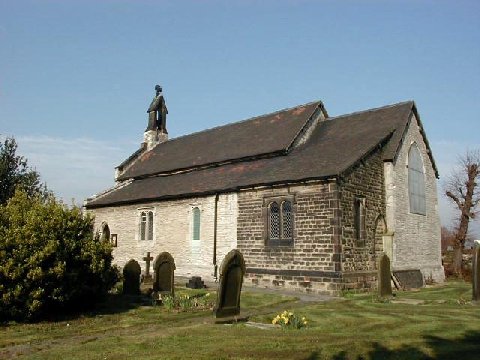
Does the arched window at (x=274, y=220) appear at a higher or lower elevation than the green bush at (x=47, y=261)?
higher

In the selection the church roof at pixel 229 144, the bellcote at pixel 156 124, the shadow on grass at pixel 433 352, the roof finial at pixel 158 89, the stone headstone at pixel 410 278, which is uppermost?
the roof finial at pixel 158 89

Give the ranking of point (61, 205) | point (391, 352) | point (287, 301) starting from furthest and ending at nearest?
1. point (287, 301)
2. point (61, 205)
3. point (391, 352)

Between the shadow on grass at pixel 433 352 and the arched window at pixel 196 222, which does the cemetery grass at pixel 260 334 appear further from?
the arched window at pixel 196 222

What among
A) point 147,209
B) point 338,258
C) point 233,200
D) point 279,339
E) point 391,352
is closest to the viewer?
point 391,352

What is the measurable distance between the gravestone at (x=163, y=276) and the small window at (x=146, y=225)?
11048 millimetres

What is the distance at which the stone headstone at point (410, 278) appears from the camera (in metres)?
20.6

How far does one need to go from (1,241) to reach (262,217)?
37.1ft

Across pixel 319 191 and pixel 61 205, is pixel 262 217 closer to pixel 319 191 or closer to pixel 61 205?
pixel 319 191

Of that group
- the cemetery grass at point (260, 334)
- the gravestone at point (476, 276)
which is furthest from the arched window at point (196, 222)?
the gravestone at point (476, 276)

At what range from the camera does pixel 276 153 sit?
2419 cm

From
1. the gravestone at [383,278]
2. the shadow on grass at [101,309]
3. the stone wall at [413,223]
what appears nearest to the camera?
the shadow on grass at [101,309]

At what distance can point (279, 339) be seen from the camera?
939 cm

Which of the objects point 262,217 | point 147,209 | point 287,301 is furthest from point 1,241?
point 147,209

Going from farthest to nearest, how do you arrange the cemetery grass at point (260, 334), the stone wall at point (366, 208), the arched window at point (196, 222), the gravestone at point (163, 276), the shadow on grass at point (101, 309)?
the arched window at point (196, 222)
the stone wall at point (366, 208)
the gravestone at point (163, 276)
the shadow on grass at point (101, 309)
the cemetery grass at point (260, 334)
